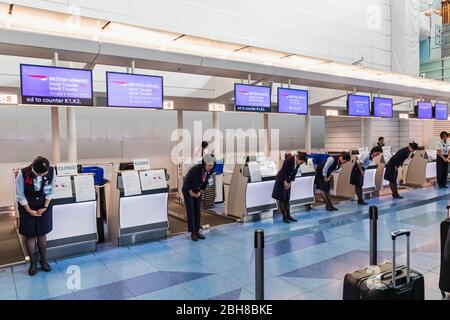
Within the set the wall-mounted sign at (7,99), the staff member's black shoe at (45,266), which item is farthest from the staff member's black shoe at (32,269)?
the wall-mounted sign at (7,99)

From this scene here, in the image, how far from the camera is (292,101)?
7.96 metres

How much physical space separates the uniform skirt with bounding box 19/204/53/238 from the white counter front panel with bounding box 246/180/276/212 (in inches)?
145

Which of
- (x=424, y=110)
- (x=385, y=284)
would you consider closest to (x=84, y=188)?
(x=385, y=284)

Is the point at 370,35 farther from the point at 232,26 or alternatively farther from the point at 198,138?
the point at 198,138

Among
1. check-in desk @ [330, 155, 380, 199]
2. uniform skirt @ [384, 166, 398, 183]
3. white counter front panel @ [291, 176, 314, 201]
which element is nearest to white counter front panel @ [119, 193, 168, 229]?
white counter front panel @ [291, 176, 314, 201]

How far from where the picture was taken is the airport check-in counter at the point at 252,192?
23.5 ft

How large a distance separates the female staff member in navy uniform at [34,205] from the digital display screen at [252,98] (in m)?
3.69

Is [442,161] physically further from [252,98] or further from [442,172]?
[252,98]

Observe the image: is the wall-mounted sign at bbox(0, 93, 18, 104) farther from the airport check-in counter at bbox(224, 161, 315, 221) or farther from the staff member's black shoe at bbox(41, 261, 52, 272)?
the airport check-in counter at bbox(224, 161, 315, 221)

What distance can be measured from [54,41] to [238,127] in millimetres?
8358

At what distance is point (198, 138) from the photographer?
11719 mm

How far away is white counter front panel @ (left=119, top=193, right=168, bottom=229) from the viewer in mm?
5594

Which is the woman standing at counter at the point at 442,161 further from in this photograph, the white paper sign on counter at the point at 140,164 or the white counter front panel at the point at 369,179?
the white paper sign on counter at the point at 140,164
